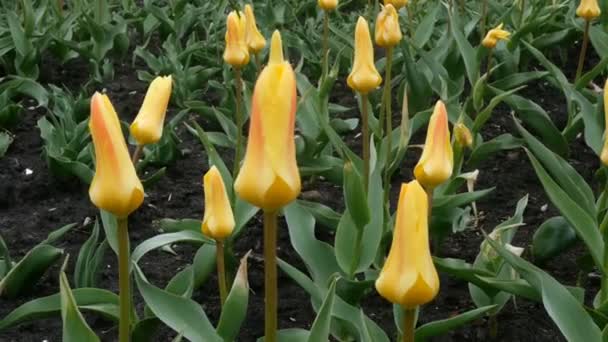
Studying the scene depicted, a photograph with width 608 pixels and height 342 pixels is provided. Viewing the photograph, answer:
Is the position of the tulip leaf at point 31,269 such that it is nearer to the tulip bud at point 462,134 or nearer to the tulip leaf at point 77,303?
the tulip leaf at point 77,303

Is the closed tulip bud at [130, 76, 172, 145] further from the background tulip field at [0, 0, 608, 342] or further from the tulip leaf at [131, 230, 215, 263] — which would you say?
the tulip leaf at [131, 230, 215, 263]

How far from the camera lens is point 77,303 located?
6.34ft

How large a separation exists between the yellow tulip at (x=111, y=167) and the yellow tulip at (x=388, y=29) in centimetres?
98

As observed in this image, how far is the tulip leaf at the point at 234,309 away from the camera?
1584mm

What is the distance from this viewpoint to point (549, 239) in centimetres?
228

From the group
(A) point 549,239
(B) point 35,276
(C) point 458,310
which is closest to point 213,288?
(B) point 35,276

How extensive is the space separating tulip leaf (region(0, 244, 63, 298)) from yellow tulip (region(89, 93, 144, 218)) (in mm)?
912

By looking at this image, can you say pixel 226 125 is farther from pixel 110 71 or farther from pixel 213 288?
pixel 110 71

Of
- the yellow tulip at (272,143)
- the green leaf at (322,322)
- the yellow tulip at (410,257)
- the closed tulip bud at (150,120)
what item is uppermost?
the yellow tulip at (272,143)

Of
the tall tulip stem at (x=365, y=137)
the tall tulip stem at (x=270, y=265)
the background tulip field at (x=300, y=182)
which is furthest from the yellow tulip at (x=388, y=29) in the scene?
the tall tulip stem at (x=270, y=265)

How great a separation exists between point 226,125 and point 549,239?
1.00 m

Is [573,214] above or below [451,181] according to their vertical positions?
above

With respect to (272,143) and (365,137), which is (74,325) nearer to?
(272,143)

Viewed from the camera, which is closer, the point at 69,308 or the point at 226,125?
the point at 69,308
